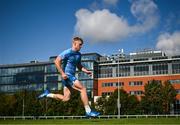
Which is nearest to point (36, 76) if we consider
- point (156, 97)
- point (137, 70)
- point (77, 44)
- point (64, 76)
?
point (137, 70)

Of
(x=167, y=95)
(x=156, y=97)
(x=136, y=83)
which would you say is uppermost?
(x=136, y=83)

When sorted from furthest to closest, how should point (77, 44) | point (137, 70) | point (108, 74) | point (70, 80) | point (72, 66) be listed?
point (108, 74), point (137, 70), point (72, 66), point (70, 80), point (77, 44)

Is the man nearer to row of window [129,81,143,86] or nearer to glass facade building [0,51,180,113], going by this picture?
glass facade building [0,51,180,113]

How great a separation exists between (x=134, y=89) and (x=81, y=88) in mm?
91032

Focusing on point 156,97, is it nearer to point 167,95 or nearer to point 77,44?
point 167,95

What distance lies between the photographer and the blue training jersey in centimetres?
1152

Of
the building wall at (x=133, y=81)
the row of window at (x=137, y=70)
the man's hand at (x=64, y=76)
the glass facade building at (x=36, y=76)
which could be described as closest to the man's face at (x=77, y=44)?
the man's hand at (x=64, y=76)

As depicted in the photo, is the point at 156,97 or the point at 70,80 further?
the point at 156,97

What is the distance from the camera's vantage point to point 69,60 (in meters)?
11.6

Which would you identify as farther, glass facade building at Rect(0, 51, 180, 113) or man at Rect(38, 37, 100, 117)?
glass facade building at Rect(0, 51, 180, 113)

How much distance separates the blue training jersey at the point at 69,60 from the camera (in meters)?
11.5

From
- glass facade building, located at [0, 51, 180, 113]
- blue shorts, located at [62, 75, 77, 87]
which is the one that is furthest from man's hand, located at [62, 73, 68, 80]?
glass facade building, located at [0, 51, 180, 113]

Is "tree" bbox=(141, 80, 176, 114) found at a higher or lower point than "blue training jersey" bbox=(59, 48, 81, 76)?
lower

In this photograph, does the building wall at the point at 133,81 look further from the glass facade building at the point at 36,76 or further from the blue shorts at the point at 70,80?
the blue shorts at the point at 70,80
